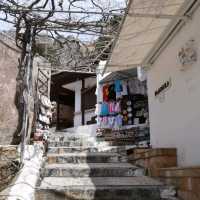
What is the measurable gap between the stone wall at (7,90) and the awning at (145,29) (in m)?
2.45

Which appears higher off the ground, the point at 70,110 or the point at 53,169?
the point at 70,110

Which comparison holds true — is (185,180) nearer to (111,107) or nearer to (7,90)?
(7,90)

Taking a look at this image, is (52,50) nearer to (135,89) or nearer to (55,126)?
(135,89)

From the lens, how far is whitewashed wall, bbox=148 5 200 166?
12.1ft

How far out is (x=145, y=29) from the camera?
4570 millimetres

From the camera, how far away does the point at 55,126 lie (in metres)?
17.1

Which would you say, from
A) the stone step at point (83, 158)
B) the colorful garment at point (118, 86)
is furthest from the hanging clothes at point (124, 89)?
the stone step at point (83, 158)

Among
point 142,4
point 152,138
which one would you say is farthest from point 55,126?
point 142,4

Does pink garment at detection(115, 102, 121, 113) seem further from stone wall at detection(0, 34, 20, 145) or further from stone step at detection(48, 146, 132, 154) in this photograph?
stone wall at detection(0, 34, 20, 145)

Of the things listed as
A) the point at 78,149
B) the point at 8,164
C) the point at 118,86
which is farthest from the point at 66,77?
the point at 8,164

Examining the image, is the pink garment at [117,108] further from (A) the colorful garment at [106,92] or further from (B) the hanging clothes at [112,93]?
(A) the colorful garment at [106,92]

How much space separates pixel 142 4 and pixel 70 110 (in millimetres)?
14911

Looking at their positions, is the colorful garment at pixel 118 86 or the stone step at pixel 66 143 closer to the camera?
the stone step at pixel 66 143

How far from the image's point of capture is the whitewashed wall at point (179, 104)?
12.1 ft
